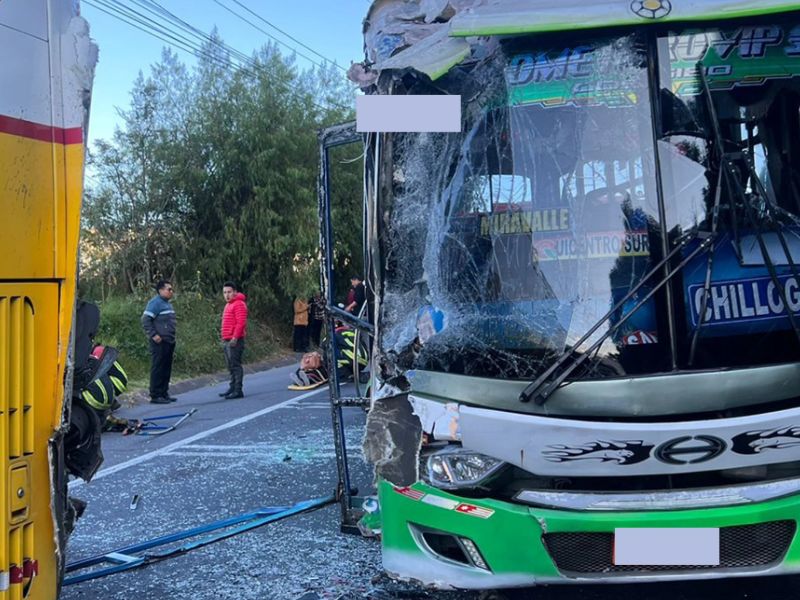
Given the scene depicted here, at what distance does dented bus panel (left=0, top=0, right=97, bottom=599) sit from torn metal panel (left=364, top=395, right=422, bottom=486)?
1.16 metres

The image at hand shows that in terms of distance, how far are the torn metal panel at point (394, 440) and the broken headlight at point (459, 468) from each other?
0.25 feet

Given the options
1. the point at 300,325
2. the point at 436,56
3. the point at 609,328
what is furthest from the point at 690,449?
the point at 300,325

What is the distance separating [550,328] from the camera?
3104mm

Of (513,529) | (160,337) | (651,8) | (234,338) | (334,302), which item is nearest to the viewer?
(513,529)

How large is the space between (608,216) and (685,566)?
139 centimetres

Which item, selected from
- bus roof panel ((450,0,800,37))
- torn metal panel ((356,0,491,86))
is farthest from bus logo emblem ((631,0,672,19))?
torn metal panel ((356,0,491,86))

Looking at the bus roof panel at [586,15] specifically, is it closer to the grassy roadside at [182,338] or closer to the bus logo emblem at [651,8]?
the bus logo emblem at [651,8]

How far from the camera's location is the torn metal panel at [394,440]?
3045mm

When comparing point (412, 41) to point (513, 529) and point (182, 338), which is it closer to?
point (513, 529)

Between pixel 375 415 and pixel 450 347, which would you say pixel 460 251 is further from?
pixel 375 415

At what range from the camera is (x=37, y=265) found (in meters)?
2.50

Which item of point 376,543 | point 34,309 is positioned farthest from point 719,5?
point 376,543

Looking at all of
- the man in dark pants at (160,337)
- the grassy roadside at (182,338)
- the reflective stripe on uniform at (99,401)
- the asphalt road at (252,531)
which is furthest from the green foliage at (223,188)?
the reflective stripe on uniform at (99,401)

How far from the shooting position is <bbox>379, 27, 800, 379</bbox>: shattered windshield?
3.04 meters
